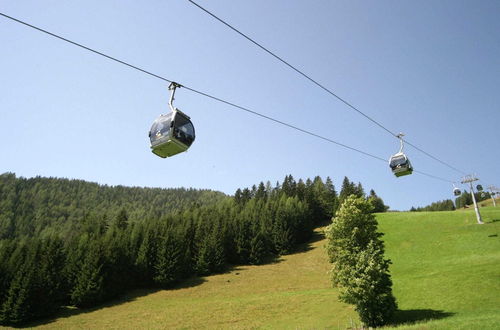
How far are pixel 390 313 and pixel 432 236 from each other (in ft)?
149

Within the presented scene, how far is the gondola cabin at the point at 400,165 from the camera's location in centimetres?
2119

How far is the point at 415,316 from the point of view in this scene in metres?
32.7

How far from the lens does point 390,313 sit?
30562 millimetres

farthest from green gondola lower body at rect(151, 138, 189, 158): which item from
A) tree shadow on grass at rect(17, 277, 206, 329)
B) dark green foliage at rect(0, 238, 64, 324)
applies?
dark green foliage at rect(0, 238, 64, 324)

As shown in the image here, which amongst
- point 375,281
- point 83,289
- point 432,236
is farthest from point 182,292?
point 432,236

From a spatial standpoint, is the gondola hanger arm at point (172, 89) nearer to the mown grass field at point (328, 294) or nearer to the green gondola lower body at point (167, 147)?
the green gondola lower body at point (167, 147)

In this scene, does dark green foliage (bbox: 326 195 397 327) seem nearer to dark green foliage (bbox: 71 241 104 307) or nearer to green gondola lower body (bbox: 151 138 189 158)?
green gondola lower body (bbox: 151 138 189 158)

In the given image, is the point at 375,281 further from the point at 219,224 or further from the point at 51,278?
the point at 219,224

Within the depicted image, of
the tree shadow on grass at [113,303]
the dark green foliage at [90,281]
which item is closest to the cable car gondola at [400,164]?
the tree shadow on grass at [113,303]

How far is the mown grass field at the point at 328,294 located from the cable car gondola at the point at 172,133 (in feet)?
73.9

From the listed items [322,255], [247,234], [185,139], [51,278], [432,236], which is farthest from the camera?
[247,234]

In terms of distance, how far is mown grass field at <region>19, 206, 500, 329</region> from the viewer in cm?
3422

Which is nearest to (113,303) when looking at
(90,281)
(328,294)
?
(90,281)

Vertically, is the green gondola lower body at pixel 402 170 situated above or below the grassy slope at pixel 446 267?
above
